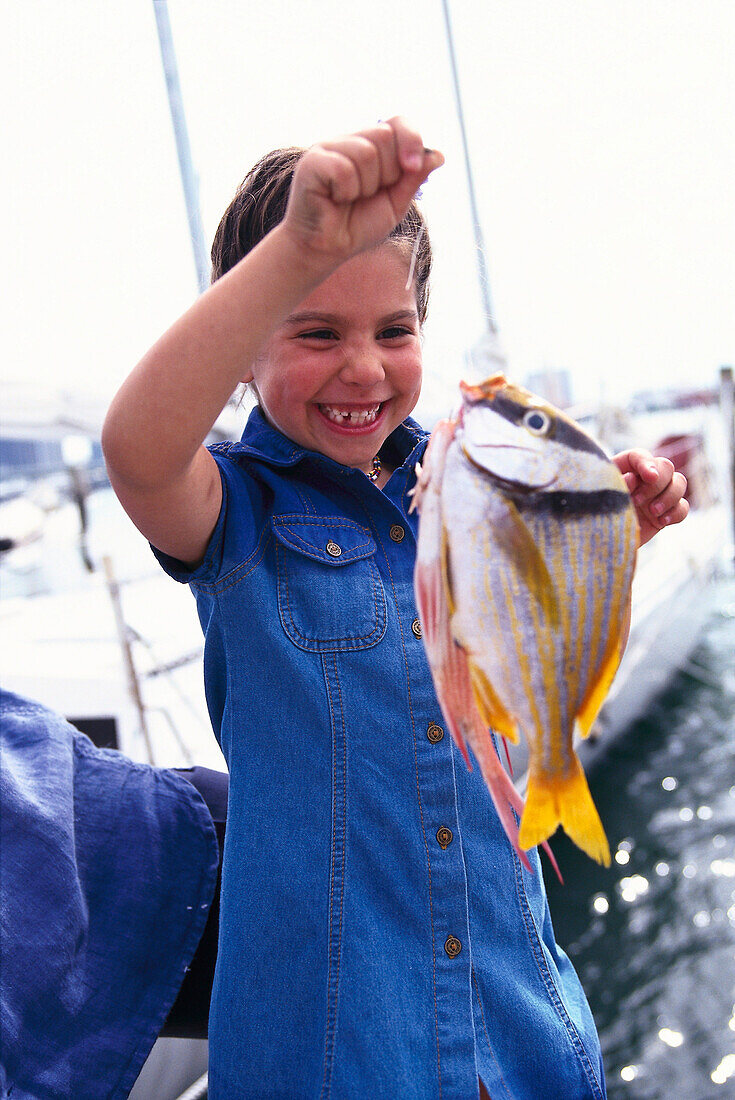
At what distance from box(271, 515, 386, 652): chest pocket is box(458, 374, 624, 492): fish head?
52 centimetres

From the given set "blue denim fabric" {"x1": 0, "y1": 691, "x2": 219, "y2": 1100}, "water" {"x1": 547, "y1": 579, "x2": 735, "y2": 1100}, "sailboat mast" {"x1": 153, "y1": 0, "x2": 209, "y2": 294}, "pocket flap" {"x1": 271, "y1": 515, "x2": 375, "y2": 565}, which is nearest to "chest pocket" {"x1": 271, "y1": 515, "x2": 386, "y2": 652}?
"pocket flap" {"x1": 271, "y1": 515, "x2": 375, "y2": 565}

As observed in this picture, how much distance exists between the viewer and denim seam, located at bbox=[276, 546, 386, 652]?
130 centimetres

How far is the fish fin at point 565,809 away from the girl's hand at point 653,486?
621 millimetres

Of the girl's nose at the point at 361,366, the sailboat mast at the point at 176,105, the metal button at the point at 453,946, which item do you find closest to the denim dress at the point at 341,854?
the metal button at the point at 453,946

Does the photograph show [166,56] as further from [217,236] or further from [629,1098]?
[629,1098]

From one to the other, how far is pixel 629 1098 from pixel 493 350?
513cm

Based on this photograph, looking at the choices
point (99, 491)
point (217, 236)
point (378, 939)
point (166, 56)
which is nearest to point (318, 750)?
point (378, 939)

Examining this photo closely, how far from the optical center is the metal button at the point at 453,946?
1301 mm

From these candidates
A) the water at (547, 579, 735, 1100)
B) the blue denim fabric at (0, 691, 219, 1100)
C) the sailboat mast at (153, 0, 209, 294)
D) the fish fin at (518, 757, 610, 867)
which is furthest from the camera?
the sailboat mast at (153, 0, 209, 294)

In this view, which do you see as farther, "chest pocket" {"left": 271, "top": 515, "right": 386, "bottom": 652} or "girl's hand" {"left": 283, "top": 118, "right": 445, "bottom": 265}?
"chest pocket" {"left": 271, "top": 515, "right": 386, "bottom": 652}

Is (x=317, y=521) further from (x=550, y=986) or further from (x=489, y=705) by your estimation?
(x=550, y=986)

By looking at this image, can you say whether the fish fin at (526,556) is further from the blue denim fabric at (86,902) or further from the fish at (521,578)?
the blue denim fabric at (86,902)

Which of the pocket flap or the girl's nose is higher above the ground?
the girl's nose

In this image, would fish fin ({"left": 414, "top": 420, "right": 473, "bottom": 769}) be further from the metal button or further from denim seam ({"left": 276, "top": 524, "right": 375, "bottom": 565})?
the metal button
